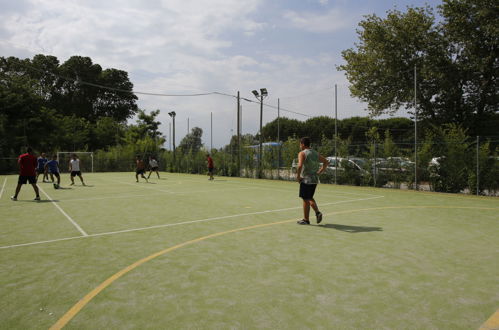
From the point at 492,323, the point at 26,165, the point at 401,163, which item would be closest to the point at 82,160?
the point at 26,165

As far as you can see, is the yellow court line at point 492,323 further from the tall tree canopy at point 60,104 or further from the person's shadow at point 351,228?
the tall tree canopy at point 60,104

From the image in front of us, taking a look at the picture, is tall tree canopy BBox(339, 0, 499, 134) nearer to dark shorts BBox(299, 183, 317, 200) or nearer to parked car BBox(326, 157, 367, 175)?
parked car BBox(326, 157, 367, 175)

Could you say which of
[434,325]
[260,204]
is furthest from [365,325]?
[260,204]

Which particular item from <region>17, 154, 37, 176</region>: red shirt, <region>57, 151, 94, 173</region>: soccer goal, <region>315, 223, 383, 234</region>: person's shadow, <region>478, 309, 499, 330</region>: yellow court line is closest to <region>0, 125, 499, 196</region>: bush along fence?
<region>315, 223, 383, 234</region>: person's shadow

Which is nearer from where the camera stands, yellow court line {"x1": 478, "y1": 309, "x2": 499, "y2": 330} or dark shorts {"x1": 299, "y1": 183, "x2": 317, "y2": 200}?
yellow court line {"x1": 478, "y1": 309, "x2": 499, "y2": 330}

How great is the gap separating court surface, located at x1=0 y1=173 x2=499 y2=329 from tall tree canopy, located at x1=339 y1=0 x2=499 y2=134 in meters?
20.2

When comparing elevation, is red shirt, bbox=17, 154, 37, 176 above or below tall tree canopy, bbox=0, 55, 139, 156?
below

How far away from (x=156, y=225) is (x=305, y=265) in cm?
440

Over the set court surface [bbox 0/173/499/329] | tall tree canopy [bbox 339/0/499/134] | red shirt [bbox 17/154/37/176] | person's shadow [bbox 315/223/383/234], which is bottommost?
court surface [bbox 0/173/499/329]

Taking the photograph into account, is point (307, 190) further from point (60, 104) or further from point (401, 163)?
point (60, 104)

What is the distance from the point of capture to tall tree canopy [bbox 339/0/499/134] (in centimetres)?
2430

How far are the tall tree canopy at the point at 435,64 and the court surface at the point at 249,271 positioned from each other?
20.2 metres

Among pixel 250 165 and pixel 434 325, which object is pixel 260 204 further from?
pixel 250 165

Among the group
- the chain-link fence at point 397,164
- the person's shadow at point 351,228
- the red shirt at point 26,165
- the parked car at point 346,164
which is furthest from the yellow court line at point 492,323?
the parked car at point 346,164
